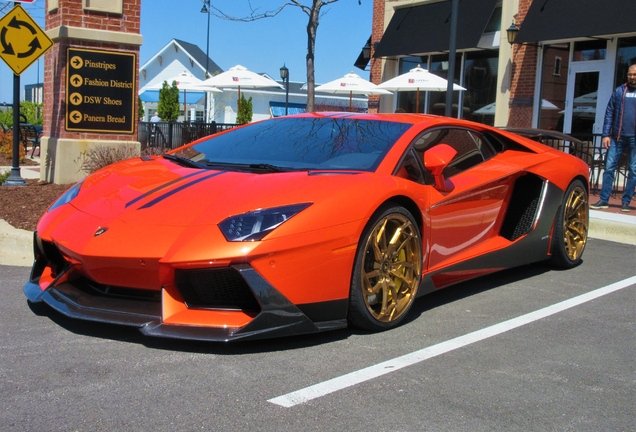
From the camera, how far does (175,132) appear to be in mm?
18656

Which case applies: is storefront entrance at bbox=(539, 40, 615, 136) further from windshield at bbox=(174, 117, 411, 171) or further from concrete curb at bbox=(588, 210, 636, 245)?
windshield at bbox=(174, 117, 411, 171)

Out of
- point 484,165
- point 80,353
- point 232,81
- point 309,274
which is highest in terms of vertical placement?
point 232,81

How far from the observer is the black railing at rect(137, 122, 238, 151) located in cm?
1761

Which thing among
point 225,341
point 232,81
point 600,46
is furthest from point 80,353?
point 232,81

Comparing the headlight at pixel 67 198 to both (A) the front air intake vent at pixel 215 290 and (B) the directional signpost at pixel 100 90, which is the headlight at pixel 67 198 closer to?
(A) the front air intake vent at pixel 215 290

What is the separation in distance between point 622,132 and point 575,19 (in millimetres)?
6424

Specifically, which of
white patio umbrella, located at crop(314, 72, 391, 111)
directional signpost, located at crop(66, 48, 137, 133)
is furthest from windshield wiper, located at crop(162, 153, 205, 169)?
white patio umbrella, located at crop(314, 72, 391, 111)

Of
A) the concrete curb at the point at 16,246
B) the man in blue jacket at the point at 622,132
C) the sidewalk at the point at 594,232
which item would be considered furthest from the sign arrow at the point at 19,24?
the man in blue jacket at the point at 622,132

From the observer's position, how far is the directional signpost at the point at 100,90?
31.8 ft

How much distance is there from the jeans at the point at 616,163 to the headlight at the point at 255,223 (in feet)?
21.1

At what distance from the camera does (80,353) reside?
349cm

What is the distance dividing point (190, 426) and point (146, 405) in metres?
0.28

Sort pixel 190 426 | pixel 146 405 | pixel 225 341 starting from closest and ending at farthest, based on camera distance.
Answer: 1. pixel 190 426
2. pixel 146 405
3. pixel 225 341

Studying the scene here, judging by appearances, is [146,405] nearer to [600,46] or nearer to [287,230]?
[287,230]
